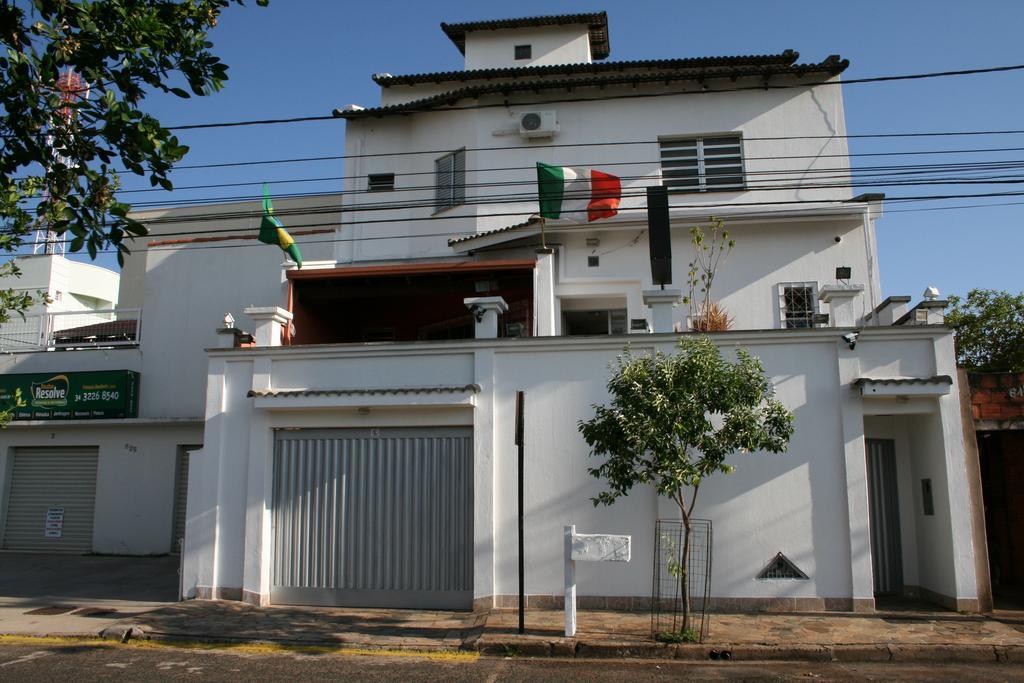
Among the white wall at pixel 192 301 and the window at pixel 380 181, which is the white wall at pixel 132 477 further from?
the window at pixel 380 181

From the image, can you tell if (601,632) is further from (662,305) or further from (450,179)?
(450,179)

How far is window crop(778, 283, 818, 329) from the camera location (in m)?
15.4

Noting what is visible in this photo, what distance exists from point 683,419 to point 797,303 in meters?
7.67

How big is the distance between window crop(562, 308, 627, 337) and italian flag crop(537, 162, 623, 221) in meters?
2.67

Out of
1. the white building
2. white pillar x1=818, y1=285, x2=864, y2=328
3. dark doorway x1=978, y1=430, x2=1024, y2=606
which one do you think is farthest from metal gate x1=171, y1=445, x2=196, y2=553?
dark doorway x1=978, y1=430, x2=1024, y2=606

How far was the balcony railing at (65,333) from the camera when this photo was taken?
18.0m

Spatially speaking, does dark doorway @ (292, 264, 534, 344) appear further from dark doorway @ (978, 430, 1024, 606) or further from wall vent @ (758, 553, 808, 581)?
dark doorway @ (978, 430, 1024, 606)

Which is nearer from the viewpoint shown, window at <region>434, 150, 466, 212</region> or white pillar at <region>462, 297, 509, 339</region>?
white pillar at <region>462, 297, 509, 339</region>

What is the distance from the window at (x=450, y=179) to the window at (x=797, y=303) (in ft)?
23.1

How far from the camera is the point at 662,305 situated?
11.3m

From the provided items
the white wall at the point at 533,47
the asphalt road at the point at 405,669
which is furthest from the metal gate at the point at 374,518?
the white wall at the point at 533,47

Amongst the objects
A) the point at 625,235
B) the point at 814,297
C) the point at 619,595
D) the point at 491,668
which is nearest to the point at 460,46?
the point at 625,235

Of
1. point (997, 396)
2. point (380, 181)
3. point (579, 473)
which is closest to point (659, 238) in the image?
point (579, 473)

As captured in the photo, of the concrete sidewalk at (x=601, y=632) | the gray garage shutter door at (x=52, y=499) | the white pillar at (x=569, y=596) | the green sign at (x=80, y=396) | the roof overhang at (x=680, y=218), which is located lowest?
the concrete sidewalk at (x=601, y=632)
